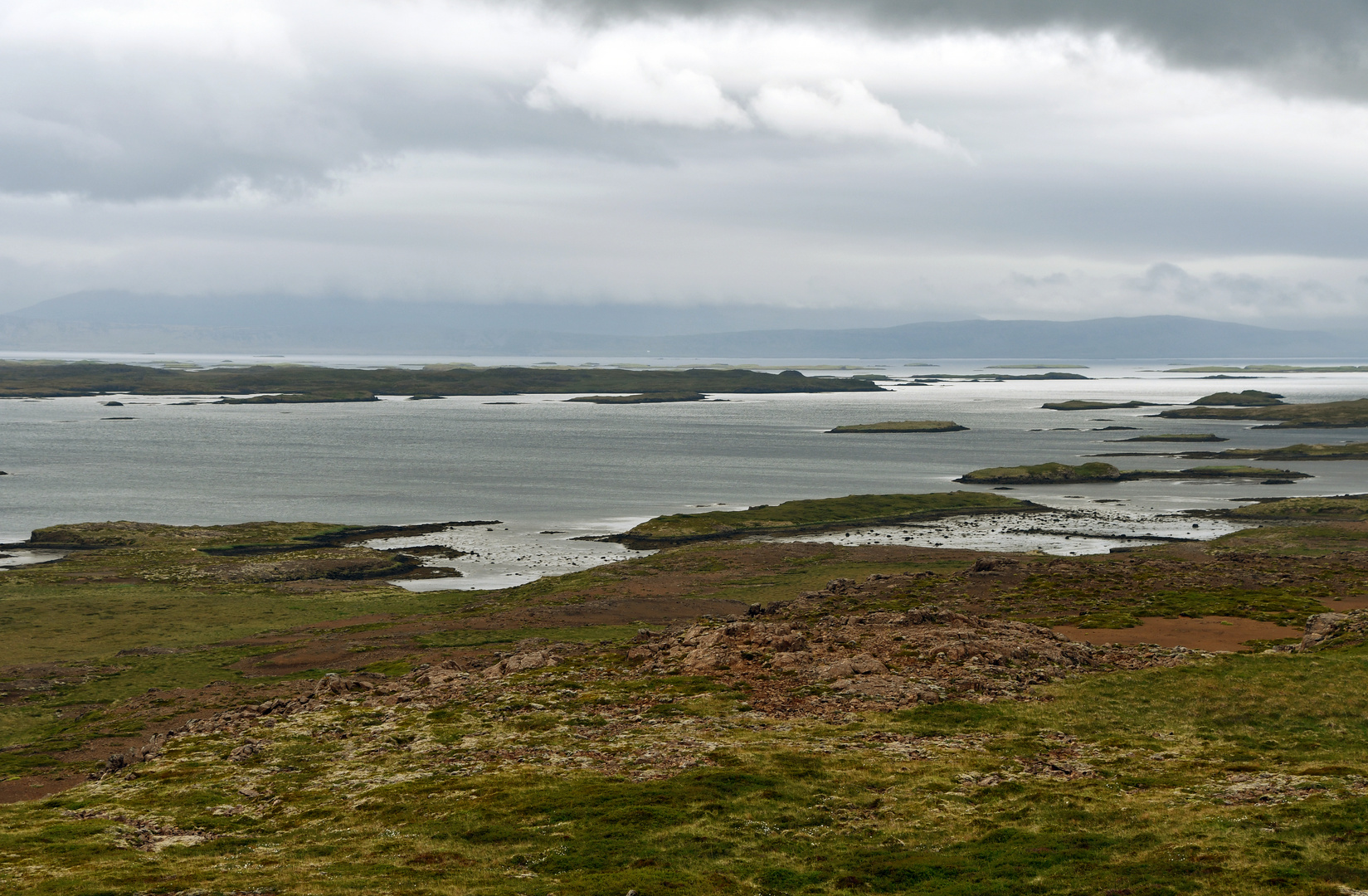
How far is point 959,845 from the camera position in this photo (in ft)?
85.7

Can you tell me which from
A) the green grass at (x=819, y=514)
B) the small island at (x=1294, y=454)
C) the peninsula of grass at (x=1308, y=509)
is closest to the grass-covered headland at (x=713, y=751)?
the green grass at (x=819, y=514)

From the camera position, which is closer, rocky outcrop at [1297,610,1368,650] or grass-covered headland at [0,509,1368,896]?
grass-covered headland at [0,509,1368,896]

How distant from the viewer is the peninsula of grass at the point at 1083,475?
152250 millimetres

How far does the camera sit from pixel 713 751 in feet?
112

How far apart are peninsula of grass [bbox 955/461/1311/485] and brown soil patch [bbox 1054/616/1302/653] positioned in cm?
9503

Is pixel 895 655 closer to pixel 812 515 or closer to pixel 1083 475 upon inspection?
pixel 812 515

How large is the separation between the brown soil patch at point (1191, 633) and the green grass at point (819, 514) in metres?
55.6

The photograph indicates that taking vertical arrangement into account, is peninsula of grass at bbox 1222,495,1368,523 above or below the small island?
below

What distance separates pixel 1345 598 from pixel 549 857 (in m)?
56.9

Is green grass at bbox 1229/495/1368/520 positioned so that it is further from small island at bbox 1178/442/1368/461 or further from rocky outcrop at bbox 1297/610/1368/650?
rocky outcrop at bbox 1297/610/1368/650

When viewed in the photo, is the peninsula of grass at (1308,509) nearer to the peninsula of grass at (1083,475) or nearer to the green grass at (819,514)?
the green grass at (819,514)

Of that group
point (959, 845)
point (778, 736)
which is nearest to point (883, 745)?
point (778, 736)

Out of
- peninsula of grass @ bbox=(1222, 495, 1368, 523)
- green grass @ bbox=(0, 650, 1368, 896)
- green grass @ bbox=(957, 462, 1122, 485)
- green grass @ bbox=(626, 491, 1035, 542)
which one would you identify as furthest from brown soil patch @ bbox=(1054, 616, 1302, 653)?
green grass @ bbox=(957, 462, 1122, 485)

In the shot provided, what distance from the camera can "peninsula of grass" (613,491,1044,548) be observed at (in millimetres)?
107750
